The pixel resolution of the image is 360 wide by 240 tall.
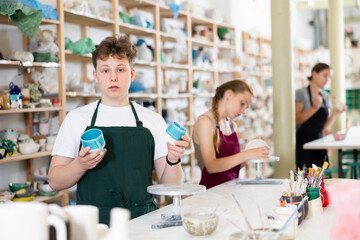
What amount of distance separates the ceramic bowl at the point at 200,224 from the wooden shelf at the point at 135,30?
388 centimetres

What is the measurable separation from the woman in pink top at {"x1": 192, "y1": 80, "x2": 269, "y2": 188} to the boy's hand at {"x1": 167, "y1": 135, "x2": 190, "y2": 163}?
874mm

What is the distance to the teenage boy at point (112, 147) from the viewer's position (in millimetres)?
2535

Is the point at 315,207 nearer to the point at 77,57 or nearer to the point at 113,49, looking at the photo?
the point at 113,49

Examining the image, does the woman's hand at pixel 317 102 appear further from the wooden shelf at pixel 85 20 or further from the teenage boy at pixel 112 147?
the teenage boy at pixel 112 147

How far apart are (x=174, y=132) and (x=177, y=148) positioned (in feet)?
0.72

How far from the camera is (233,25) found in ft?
28.9

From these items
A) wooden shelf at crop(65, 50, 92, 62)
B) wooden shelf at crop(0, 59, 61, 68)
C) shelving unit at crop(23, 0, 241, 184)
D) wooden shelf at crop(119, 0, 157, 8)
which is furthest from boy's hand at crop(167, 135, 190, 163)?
wooden shelf at crop(119, 0, 157, 8)

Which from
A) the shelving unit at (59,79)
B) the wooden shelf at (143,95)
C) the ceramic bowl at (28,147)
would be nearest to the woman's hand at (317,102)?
the wooden shelf at (143,95)

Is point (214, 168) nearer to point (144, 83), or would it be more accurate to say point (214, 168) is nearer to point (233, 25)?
point (144, 83)

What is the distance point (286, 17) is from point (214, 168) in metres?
2.90

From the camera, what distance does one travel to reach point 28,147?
4250 mm

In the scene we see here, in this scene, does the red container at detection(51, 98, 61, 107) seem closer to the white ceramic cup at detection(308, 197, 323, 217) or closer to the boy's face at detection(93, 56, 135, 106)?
the boy's face at detection(93, 56, 135, 106)

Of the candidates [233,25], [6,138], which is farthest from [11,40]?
[233,25]

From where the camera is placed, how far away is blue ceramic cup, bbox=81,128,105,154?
6.89ft
